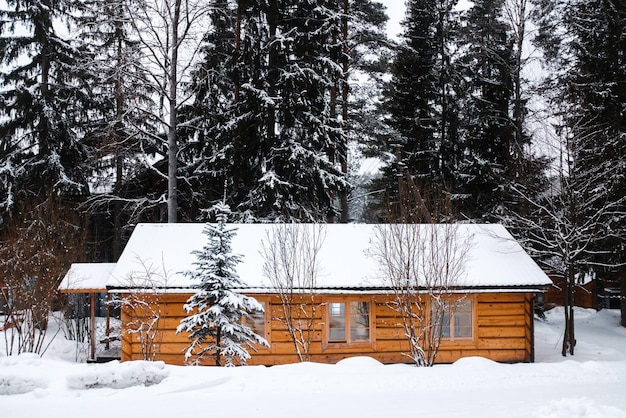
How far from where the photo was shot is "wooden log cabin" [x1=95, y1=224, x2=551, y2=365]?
11734 mm

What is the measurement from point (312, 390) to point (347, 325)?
5.02 meters

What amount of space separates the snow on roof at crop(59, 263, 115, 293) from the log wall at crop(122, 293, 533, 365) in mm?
1692

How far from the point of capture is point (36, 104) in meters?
19.8

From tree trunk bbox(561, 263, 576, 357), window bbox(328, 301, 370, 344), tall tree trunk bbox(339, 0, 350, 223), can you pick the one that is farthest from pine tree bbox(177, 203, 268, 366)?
tall tree trunk bbox(339, 0, 350, 223)

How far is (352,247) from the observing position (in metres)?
13.8

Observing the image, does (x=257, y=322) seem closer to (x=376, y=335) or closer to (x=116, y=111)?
(x=376, y=335)

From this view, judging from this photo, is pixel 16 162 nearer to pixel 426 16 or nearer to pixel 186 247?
pixel 186 247

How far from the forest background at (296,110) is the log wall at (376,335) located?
331 centimetres

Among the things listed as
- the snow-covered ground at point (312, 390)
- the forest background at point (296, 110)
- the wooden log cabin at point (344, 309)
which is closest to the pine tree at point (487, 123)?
the forest background at point (296, 110)

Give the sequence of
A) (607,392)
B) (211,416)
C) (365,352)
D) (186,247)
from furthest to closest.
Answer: (186,247) < (365,352) < (607,392) < (211,416)

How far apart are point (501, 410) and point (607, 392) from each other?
7.11 ft

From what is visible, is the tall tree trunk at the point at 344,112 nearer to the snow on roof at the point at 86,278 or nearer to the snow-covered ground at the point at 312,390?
the snow on roof at the point at 86,278

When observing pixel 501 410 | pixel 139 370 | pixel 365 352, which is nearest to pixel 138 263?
pixel 139 370

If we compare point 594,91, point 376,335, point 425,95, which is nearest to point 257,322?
point 376,335
